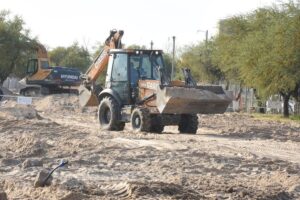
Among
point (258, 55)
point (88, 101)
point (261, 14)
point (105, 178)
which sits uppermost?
point (261, 14)

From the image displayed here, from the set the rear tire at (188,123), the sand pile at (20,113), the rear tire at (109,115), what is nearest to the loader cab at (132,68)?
the rear tire at (109,115)

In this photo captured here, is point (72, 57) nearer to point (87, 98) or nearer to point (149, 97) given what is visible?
point (87, 98)

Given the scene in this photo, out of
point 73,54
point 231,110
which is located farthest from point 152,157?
point 73,54

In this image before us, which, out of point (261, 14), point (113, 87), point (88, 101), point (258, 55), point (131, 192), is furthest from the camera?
point (261, 14)

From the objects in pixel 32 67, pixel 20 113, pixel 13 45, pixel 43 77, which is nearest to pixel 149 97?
pixel 20 113

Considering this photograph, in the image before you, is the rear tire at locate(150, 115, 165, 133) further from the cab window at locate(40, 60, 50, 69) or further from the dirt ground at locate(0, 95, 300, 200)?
the cab window at locate(40, 60, 50, 69)

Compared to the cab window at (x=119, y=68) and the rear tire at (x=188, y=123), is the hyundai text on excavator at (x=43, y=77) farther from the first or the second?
the rear tire at (x=188, y=123)

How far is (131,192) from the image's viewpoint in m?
8.78

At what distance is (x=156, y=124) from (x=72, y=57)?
5971 centimetres

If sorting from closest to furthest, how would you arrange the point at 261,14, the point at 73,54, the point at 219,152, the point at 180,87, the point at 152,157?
the point at 152,157
the point at 219,152
the point at 180,87
the point at 261,14
the point at 73,54

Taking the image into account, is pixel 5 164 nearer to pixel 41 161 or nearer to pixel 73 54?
pixel 41 161

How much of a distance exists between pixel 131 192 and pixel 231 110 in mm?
34396

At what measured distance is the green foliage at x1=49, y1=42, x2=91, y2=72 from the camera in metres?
77.8

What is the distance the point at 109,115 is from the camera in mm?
21234
